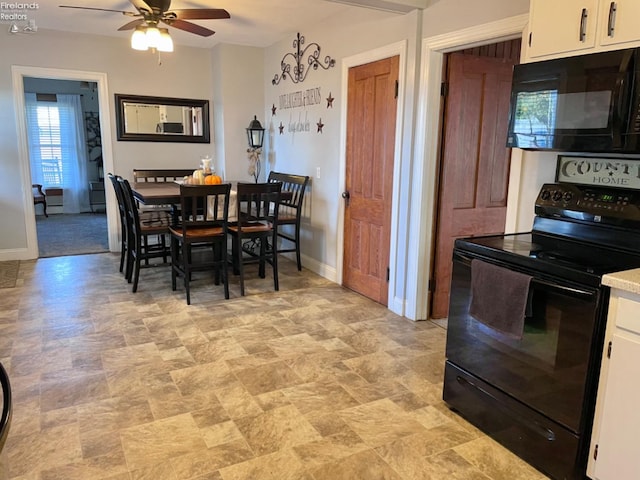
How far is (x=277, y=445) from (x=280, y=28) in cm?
420

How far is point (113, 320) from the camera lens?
362 cm

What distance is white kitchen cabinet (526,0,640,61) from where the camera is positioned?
1.83 metres

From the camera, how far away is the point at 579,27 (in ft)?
6.59

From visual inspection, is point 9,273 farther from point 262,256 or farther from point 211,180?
point 262,256

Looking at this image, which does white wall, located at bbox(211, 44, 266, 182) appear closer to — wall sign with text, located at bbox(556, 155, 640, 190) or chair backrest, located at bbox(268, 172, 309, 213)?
chair backrest, located at bbox(268, 172, 309, 213)

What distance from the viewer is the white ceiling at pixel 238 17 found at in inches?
162

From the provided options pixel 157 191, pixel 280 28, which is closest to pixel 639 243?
pixel 157 191

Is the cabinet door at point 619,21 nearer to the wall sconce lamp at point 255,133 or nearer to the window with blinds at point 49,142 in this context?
the wall sconce lamp at point 255,133

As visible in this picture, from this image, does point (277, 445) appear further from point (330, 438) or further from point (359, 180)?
point (359, 180)

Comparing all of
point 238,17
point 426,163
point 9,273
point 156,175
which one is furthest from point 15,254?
point 426,163

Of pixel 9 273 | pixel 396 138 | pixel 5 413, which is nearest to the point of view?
pixel 5 413

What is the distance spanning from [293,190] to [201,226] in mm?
1258

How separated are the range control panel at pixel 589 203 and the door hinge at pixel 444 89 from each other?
1293 millimetres

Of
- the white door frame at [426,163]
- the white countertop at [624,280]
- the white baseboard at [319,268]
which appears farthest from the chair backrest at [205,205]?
the white countertop at [624,280]
